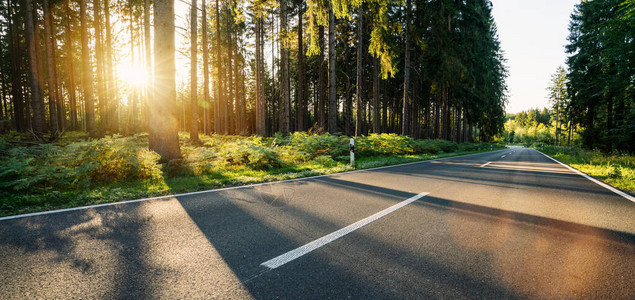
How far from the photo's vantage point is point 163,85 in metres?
7.56

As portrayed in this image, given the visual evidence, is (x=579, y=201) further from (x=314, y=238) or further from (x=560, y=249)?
(x=314, y=238)

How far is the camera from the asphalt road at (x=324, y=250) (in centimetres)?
191

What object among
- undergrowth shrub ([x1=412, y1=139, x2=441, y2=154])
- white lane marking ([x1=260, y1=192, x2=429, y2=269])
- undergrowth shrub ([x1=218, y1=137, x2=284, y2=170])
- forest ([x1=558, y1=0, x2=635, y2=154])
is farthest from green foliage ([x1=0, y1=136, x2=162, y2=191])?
forest ([x1=558, y1=0, x2=635, y2=154])

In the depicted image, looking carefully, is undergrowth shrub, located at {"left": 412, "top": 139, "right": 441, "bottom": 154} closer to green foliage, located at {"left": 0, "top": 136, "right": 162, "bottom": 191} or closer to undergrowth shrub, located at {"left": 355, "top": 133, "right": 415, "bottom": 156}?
undergrowth shrub, located at {"left": 355, "top": 133, "right": 415, "bottom": 156}

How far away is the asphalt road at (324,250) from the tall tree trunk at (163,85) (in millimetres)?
3930

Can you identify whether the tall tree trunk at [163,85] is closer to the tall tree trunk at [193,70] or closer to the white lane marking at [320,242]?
the white lane marking at [320,242]

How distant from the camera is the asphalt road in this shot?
6.28ft

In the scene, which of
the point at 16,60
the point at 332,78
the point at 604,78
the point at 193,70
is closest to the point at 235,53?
the point at 193,70

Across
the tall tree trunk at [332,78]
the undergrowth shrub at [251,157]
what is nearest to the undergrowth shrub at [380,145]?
the tall tree trunk at [332,78]

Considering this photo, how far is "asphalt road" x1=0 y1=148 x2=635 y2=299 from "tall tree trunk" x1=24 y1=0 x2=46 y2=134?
14.6 meters

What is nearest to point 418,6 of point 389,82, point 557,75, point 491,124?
point 389,82

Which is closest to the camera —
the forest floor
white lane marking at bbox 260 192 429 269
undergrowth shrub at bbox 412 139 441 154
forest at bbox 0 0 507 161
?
white lane marking at bbox 260 192 429 269

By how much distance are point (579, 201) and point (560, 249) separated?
10.8ft

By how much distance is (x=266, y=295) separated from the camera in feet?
5.89
